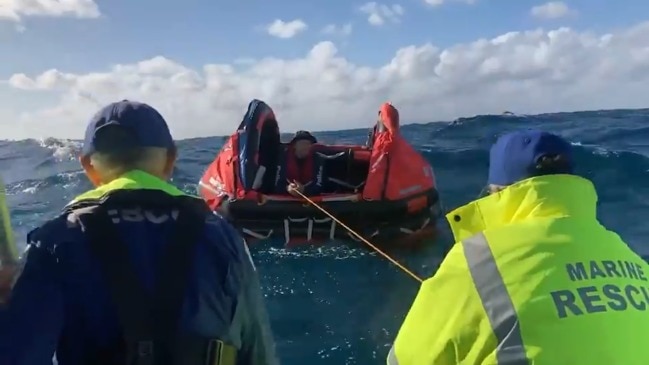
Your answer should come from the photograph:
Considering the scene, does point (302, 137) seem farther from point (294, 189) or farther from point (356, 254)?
point (356, 254)

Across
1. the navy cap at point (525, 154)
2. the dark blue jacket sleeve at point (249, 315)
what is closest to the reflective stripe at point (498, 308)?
the navy cap at point (525, 154)

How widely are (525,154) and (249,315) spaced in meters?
1.02

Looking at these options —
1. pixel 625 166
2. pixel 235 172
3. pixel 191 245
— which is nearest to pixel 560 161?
pixel 191 245

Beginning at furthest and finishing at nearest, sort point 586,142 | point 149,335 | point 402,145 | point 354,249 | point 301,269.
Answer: point 586,142
point 402,145
point 354,249
point 301,269
point 149,335

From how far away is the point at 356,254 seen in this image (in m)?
8.76

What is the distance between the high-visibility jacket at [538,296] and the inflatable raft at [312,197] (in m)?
6.71

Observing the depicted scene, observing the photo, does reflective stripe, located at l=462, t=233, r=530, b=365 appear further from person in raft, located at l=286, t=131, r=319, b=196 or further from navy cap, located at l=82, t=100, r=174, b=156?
person in raft, located at l=286, t=131, r=319, b=196

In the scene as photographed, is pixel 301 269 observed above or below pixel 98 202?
below

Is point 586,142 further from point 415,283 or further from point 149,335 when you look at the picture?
point 149,335

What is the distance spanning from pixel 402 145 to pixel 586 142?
982cm

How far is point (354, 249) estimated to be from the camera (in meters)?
8.96

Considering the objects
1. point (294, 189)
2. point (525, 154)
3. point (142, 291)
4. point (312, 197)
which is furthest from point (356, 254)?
point (142, 291)

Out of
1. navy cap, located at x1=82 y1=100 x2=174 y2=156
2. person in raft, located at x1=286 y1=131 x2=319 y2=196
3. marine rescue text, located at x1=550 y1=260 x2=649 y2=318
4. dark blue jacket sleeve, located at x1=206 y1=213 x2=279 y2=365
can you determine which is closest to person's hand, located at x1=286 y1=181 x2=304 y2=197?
person in raft, located at x1=286 y1=131 x2=319 y2=196

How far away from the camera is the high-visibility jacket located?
6.59ft
